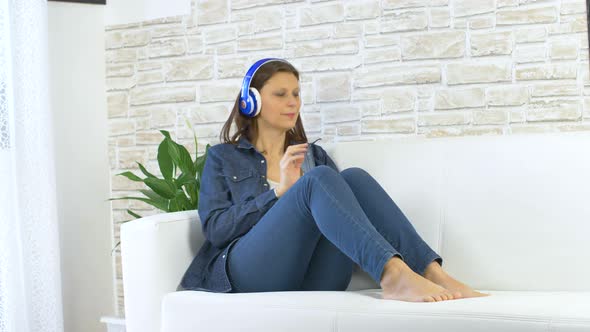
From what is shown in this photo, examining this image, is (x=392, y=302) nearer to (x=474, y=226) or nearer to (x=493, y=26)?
(x=474, y=226)

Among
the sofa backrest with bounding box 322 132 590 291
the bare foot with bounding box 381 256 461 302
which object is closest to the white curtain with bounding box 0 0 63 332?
the sofa backrest with bounding box 322 132 590 291

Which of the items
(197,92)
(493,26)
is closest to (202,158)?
(197,92)

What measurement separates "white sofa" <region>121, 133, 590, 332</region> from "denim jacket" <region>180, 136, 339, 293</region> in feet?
0.18

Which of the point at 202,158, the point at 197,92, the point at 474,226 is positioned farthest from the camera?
the point at 197,92

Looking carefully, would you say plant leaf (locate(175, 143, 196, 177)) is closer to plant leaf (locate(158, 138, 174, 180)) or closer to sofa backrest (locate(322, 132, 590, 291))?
plant leaf (locate(158, 138, 174, 180))

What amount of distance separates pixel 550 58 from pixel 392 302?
4.37 ft

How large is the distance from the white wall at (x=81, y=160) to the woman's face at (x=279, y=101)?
1.22 metres

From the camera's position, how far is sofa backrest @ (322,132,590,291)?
2.38 metres

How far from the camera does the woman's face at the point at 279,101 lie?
271 centimetres

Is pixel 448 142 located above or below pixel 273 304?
above

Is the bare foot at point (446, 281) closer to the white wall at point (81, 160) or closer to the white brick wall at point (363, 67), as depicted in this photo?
the white brick wall at point (363, 67)

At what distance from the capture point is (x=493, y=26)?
296 cm

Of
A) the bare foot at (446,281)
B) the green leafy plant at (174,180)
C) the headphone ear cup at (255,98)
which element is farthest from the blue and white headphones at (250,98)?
the bare foot at (446,281)

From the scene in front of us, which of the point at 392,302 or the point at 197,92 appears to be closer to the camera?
the point at 392,302
